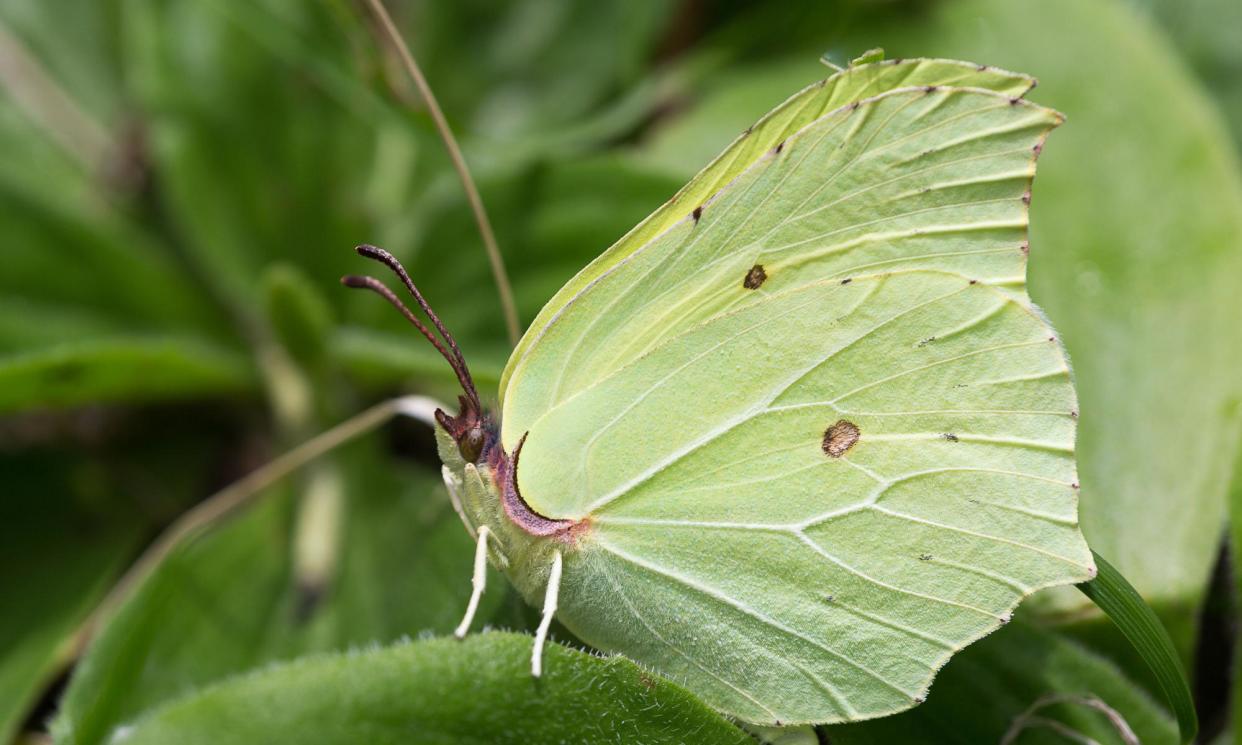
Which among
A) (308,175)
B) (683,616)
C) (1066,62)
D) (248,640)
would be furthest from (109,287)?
(1066,62)

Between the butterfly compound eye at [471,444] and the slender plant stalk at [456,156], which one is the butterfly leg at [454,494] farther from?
the slender plant stalk at [456,156]

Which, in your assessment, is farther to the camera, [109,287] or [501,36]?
[501,36]

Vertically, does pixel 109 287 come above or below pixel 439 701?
above

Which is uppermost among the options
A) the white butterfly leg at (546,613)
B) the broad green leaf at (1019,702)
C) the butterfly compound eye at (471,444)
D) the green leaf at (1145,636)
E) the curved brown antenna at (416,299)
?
the curved brown antenna at (416,299)

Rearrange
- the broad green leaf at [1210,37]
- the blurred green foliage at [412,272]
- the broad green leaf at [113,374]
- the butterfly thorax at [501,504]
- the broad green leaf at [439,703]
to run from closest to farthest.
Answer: the broad green leaf at [439,703] < the butterfly thorax at [501,504] < the blurred green foliage at [412,272] < the broad green leaf at [113,374] < the broad green leaf at [1210,37]

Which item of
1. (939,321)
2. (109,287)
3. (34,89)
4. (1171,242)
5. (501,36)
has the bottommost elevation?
(1171,242)

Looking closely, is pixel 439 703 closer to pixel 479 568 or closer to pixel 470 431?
pixel 479 568

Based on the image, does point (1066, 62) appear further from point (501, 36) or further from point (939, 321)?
point (501, 36)

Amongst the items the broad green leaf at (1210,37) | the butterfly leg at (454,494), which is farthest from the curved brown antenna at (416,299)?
the broad green leaf at (1210,37)

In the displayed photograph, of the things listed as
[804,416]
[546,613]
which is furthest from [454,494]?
[804,416]
